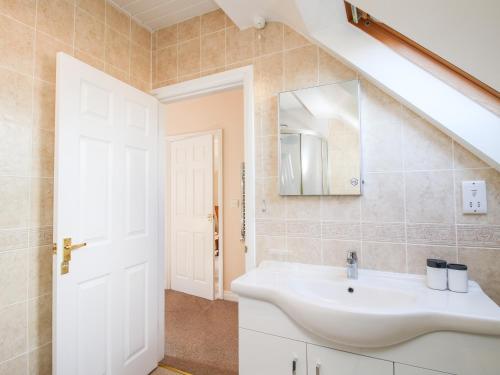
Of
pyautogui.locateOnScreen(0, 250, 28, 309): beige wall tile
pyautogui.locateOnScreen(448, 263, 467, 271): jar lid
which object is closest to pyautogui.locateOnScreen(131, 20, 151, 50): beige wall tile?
pyautogui.locateOnScreen(0, 250, 28, 309): beige wall tile

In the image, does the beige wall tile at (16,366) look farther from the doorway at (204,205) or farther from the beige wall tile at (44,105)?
the doorway at (204,205)

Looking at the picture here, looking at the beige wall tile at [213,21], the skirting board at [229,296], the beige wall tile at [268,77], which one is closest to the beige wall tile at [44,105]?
the beige wall tile at [213,21]

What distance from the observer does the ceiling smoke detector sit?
4.93ft

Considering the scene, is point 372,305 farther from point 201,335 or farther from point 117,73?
point 117,73

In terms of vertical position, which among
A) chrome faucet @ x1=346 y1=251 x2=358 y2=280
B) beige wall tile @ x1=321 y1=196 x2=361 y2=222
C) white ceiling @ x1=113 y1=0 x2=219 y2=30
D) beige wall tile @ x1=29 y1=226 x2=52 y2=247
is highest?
white ceiling @ x1=113 y1=0 x2=219 y2=30

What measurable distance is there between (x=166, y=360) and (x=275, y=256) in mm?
1247

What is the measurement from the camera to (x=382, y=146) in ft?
4.15

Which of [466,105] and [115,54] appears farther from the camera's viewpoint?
[115,54]

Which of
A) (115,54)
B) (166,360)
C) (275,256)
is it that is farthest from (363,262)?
(115,54)

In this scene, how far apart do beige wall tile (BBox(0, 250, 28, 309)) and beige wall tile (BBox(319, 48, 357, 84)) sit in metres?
1.76

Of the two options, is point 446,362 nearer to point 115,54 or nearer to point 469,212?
point 469,212

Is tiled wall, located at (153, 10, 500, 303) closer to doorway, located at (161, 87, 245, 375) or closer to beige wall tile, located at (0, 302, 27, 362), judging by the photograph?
beige wall tile, located at (0, 302, 27, 362)

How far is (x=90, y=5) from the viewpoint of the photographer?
1.58 metres

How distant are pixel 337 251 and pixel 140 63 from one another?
185 cm
